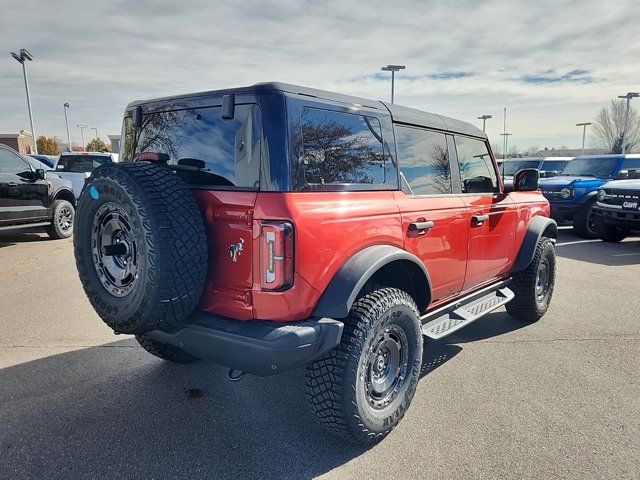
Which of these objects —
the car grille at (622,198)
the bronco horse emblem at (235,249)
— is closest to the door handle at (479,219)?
the bronco horse emblem at (235,249)

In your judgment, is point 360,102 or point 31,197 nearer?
point 360,102

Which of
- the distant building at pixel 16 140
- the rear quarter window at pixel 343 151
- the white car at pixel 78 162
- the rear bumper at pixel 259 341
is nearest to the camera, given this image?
the rear bumper at pixel 259 341

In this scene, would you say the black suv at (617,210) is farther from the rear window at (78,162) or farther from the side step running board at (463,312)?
the rear window at (78,162)

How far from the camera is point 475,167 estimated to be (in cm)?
400

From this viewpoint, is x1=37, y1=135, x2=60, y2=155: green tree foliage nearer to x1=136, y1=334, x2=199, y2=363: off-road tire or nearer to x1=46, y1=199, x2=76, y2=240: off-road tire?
x1=46, y1=199, x2=76, y2=240: off-road tire

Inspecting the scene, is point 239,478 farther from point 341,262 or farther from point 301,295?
point 341,262

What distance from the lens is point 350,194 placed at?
8.71 feet

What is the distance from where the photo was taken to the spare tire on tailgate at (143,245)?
2.24 m

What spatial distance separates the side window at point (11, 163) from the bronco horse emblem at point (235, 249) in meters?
7.57

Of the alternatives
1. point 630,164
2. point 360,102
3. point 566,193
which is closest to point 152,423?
point 360,102

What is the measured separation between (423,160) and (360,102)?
2.40ft

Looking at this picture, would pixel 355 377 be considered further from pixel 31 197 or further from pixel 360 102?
pixel 31 197

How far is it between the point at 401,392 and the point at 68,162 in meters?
11.7

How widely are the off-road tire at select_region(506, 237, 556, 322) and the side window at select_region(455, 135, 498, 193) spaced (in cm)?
97
